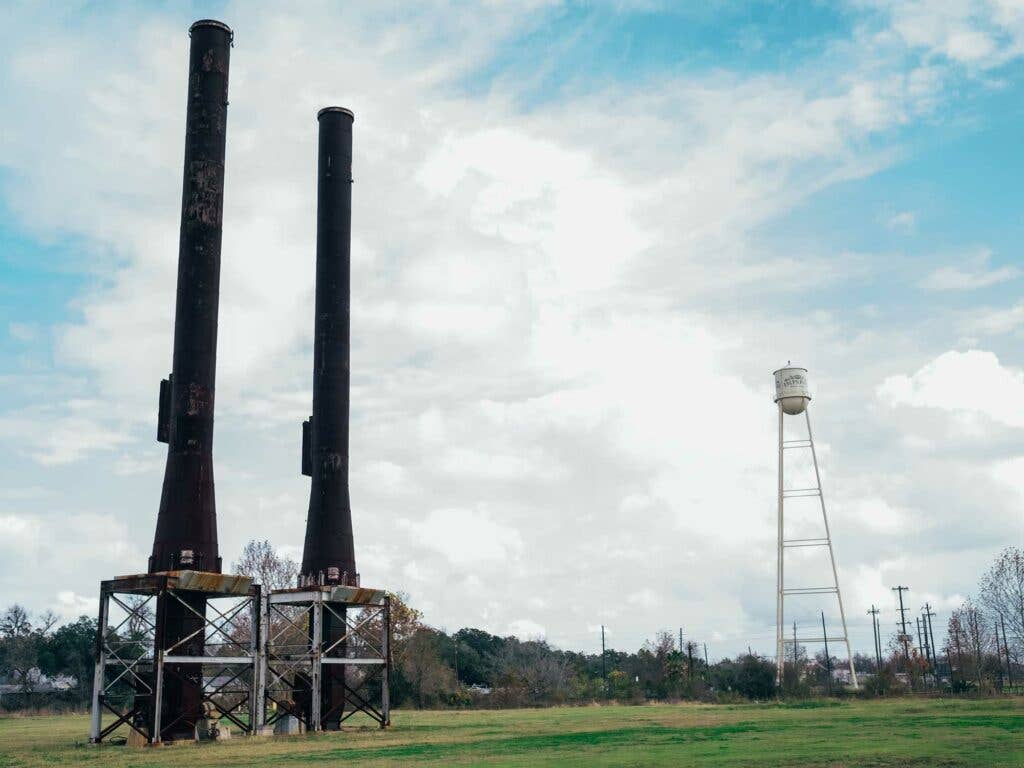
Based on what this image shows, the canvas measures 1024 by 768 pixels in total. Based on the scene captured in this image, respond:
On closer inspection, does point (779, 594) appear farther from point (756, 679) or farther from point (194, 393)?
point (194, 393)

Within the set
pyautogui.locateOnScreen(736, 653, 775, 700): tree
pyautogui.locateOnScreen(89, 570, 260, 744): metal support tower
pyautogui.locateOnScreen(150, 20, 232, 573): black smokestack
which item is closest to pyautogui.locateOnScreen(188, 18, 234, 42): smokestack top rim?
pyautogui.locateOnScreen(150, 20, 232, 573): black smokestack

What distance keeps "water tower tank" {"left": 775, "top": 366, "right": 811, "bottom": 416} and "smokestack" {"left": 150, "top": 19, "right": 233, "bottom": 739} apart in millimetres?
33127

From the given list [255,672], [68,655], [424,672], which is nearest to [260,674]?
[255,672]

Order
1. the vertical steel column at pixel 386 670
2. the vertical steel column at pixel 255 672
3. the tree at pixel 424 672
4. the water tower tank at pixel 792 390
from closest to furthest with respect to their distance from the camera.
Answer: the vertical steel column at pixel 255 672
the vertical steel column at pixel 386 670
the water tower tank at pixel 792 390
the tree at pixel 424 672

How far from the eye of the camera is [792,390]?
55438 mm

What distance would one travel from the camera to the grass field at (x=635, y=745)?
19.3 metres

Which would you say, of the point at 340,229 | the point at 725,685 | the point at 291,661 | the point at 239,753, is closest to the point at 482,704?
the point at 725,685

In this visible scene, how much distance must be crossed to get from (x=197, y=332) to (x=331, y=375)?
21.4ft

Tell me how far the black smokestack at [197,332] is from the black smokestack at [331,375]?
5209mm

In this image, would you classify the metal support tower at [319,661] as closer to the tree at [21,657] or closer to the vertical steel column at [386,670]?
the vertical steel column at [386,670]

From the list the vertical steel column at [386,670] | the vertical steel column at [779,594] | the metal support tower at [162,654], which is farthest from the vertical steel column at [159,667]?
the vertical steel column at [779,594]

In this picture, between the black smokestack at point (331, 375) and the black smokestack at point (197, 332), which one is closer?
the black smokestack at point (197, 332)

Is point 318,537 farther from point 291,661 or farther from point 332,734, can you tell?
point 332,734

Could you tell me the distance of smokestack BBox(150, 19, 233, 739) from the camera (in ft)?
99.1
